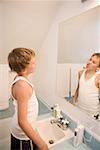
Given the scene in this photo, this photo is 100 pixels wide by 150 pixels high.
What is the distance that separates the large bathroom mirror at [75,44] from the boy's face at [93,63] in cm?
5

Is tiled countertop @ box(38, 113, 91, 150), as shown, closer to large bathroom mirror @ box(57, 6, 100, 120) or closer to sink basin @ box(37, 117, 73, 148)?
sink basin @ box(37, 117, 73, 148)

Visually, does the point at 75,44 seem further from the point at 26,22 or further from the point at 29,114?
the point at 29,114

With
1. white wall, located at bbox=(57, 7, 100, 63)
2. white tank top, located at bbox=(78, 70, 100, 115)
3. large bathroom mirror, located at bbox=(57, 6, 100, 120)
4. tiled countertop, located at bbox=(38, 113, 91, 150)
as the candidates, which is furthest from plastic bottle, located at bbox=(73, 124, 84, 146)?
white wall, located at bbox=(57, 7, 100, 63)

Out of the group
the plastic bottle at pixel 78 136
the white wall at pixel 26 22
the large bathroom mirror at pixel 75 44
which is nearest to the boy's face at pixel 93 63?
the large bathroom mirror at pixel 75 44

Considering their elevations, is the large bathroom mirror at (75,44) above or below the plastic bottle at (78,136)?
above

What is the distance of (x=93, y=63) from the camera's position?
4.57 ft

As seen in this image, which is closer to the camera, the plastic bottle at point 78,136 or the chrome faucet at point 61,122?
the plastic bottle at point 78,136

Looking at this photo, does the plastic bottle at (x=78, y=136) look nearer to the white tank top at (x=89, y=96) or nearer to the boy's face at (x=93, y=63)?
the white tank top at (x=89, y=96)

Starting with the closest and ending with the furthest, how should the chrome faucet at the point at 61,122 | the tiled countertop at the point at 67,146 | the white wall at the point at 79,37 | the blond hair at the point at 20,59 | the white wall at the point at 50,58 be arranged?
the blond hair at the point at 20,59 → the tiled countertop at the point at 67,146 → the white wall at the point at 79,37 → the chrome faucet at the point at 61,122 → the white wall at the point at 50,58

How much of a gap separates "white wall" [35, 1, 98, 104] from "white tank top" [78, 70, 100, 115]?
59 centimetres

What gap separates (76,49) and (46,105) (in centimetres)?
88

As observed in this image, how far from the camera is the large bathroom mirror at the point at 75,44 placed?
1410 mm

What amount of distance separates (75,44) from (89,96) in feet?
1.70

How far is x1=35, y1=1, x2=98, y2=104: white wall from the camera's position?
1.76 metres
